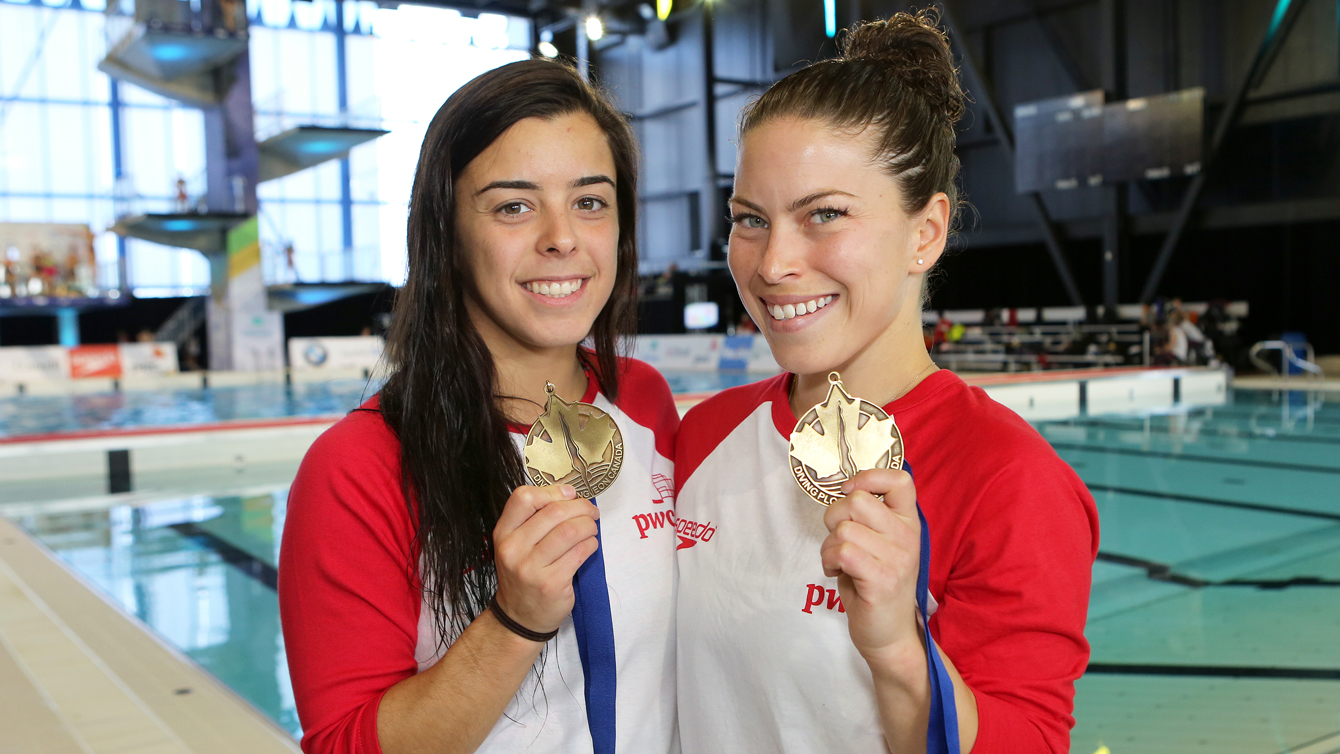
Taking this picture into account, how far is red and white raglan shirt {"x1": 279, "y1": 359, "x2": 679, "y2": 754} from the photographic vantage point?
105 centimetres

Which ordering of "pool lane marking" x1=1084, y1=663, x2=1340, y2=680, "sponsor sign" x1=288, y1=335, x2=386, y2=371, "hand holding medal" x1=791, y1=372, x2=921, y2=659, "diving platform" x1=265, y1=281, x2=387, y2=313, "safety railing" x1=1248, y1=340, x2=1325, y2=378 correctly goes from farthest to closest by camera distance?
"sponsor sign" x1=288, y1=335, x2=386, y2=371 → "diving platform" x1=265, y1=281, x2=387, y2=313 → "safety railing" x1=1248, y1=340, x2=1325, y2=378 → "pool lane marking" x1=1084, y1=663, x2=1340, y2=680 → "hand holding medal" x1=791, y1=372, x2=921, y2=659

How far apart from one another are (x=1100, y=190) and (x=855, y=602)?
57.4ft

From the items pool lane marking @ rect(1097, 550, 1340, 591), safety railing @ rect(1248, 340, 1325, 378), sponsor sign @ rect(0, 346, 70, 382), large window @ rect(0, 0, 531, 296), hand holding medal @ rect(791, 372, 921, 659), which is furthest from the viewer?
large window @ rect(0, 0, 531, 296)

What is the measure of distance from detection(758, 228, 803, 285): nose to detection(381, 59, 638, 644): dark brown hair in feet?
1.14

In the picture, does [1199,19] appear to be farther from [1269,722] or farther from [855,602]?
[855,602]

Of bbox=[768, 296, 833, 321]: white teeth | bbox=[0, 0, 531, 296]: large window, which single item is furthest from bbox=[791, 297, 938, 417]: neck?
bbox=[0, 0, 531, 296]: large window

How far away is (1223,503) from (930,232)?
4.94 meters

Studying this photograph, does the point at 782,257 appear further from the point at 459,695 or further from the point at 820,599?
the point at 459,695

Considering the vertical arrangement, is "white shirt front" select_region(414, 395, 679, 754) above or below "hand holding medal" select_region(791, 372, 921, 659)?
below

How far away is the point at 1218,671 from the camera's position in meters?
2.81

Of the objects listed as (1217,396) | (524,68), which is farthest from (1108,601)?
(1217,396)

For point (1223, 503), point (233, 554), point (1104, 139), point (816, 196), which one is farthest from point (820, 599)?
point (1104, 139)

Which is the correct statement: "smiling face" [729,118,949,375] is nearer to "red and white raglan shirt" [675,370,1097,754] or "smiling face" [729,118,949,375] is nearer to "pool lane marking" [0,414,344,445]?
"red and white raglan shirt" [675,370,1097,754]

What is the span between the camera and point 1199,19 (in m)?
14.6
